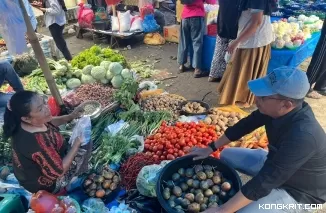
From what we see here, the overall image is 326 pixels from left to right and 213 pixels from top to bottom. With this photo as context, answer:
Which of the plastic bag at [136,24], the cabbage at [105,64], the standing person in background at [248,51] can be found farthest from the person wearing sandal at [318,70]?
the plastic bag at [136,24]

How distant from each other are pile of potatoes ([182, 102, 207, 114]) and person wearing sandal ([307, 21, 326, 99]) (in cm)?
206

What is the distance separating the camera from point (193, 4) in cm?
530

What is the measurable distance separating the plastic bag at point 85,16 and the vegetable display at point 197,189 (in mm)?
6471

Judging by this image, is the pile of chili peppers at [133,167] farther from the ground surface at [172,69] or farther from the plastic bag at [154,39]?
the plastic bag at [154,39]

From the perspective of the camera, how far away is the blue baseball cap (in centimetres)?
189

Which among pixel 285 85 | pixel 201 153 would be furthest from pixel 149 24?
pixel 285 85

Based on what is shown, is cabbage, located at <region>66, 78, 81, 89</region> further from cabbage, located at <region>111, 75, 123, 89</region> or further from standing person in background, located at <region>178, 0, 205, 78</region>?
standing person in background, located at <region>178, 0, 205, 78</region>

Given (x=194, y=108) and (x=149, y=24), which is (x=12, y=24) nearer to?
(x=194, y=108)

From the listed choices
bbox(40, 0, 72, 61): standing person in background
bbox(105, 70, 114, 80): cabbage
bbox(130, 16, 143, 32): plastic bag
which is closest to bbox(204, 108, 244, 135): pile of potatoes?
bbox(105, 70, 114, 80): cabbage

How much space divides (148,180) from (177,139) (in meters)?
0.80

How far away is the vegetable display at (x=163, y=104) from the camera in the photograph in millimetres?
4227

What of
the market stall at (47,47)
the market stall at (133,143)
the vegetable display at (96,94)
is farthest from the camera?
the market stall at (47,47)

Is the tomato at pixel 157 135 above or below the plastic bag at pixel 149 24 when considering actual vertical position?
below

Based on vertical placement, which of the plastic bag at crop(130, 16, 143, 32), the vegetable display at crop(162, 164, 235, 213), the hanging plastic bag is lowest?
the vegetable display at crop(162, 164, 235, 213)
